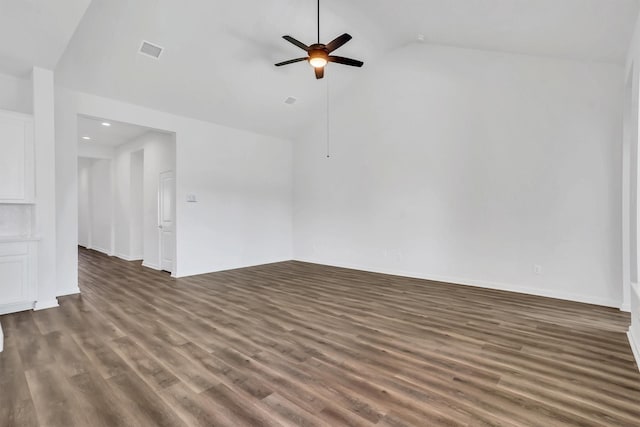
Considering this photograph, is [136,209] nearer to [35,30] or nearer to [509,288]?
[35,30]

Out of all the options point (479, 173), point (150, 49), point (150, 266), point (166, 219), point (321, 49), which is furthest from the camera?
point (150, 266)

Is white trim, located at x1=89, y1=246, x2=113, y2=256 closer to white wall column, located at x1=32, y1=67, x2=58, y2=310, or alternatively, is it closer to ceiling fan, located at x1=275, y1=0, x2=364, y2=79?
white wall column, located at x1=32, y1=67, x2=58, y2=310

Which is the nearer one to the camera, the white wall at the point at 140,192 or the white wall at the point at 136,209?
the white wall at the point at 140,192

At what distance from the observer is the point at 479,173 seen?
16.9ft

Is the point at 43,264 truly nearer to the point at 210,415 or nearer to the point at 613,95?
the point at 210,415

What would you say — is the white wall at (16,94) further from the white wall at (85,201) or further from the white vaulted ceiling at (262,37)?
the white wall at (85,201)

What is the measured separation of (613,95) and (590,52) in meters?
0.65

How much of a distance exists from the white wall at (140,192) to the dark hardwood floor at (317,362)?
2.65 meters

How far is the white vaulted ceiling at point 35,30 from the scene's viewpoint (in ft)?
9.49

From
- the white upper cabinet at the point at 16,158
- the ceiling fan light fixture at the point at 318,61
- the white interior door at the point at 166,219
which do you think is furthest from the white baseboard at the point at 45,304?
the ceiling fan light fixture at the point at 318,61

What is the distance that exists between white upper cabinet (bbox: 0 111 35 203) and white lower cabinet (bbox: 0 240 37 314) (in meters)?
0.56

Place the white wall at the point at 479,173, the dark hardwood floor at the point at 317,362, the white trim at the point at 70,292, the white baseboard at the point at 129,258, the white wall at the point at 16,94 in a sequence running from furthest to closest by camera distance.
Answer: the white baseboard at the point at 129,258 < the white trim at the point at 70,292 < the white wall at the point at 479,173 < the white wall at the point at 16,94 < the dark hardwood floor at the point at 317,362

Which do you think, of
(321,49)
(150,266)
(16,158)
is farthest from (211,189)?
(321,49)

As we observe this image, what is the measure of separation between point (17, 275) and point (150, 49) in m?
3.30
